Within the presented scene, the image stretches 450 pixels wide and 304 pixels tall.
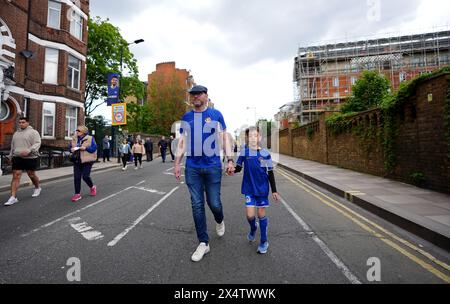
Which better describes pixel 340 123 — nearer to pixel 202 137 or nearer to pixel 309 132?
pixel 309 132

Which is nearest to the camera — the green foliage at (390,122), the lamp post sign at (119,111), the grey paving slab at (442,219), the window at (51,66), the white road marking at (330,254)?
the white road marking at (330,254)

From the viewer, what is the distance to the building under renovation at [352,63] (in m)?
41.7

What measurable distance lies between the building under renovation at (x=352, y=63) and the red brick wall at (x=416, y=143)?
Result: 3037cm

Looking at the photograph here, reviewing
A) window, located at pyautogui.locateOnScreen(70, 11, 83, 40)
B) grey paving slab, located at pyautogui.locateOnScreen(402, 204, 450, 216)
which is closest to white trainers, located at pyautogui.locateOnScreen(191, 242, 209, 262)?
grey paving slab, located at pyautogui.locateOnScreen(402, 204, 450, 216)

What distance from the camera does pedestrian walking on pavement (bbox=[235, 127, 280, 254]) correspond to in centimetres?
343

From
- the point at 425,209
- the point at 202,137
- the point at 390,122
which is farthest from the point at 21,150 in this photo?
the point at 390,122

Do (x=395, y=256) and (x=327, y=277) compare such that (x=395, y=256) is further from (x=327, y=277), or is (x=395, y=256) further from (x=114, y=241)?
(x=114, y=241)

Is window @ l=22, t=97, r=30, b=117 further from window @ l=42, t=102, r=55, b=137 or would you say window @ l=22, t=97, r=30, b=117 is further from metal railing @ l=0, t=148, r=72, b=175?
metal railing @ l=0, t=148, r=72, b=175

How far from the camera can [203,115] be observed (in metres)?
3.48

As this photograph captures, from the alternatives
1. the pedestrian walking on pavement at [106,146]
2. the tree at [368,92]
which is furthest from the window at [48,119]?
the tree at [368,92]

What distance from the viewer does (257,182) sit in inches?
138

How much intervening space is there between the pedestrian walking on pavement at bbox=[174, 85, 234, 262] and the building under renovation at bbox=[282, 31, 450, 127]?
39673mm

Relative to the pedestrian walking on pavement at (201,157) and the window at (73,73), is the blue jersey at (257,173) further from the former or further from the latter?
the window at (73,73)

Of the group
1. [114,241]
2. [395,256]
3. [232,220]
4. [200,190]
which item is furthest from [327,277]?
[114,241]
